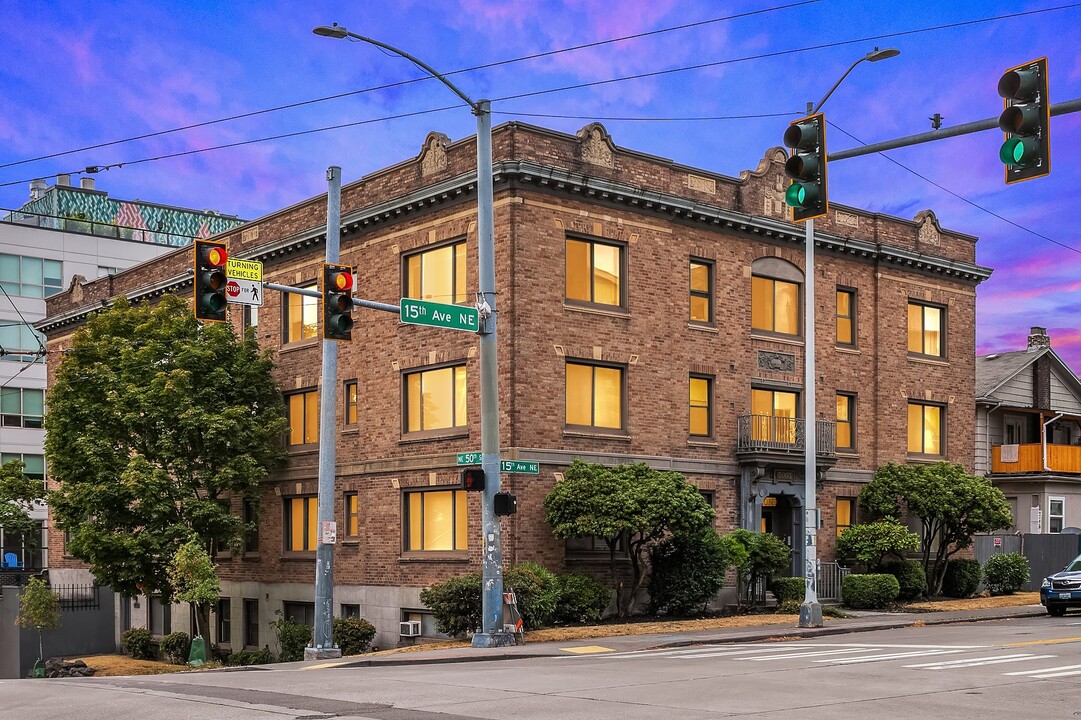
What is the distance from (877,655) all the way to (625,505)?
8.73m

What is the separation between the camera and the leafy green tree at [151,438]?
3341 cm

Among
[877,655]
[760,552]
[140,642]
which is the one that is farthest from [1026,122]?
[140,642]

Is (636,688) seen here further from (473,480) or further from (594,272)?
(594,272)

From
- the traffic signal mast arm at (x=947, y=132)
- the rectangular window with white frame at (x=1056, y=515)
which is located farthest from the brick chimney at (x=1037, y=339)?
the traffic signal mast arm at (x=947, y=132)

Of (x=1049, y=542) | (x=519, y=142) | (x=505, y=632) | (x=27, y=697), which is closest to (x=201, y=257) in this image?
(x=27, y=697)

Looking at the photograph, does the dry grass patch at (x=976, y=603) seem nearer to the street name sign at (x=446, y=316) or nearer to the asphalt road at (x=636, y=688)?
the asphalt road at (x=636, y=688)

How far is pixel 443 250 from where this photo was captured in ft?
104

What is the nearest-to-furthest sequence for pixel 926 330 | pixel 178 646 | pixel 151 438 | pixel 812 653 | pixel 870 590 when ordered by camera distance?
pixel 812 653
pixel 870 590
pixel 151 438
pixel 178 646
pixel 926 330

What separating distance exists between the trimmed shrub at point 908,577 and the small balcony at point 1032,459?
12.5 m

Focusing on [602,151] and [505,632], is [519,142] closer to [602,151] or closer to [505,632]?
[602,151]

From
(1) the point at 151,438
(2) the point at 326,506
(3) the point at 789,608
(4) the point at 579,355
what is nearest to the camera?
(2) the point at 326,506

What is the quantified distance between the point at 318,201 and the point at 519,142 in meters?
8.56

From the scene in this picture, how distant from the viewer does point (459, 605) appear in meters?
26.1

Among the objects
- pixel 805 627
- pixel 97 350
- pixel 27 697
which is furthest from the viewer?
pixel 97 350
